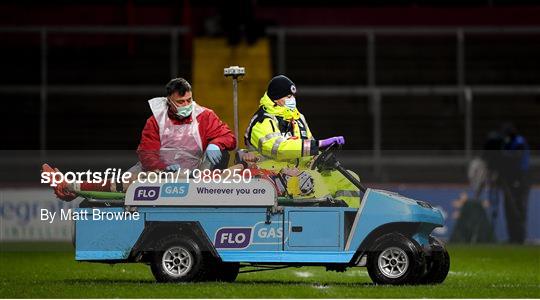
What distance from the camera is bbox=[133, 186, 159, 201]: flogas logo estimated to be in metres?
12.8

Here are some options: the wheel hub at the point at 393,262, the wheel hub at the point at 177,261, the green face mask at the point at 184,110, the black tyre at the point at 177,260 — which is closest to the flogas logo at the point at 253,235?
the black tyre at the point at 177,260

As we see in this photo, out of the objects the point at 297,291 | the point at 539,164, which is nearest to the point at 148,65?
the point at 539,164

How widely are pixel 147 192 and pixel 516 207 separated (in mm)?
13650

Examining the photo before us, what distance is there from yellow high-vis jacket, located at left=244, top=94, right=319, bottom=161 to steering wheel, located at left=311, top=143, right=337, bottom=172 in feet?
0.23

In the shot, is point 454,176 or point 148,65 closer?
point 454,176

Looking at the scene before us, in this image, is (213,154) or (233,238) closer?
(233,238)

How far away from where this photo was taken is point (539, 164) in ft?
86.2

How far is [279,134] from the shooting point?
42.7 ft

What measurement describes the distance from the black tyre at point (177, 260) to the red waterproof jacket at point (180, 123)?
72cm

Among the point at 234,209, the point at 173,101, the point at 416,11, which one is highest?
the point at 416,11

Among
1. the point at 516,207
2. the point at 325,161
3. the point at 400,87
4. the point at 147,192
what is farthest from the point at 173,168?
the point at 400,87

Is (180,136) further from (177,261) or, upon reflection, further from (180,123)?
(177,261)

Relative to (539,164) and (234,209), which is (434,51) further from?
(234,209)

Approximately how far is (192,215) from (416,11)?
19810mm
